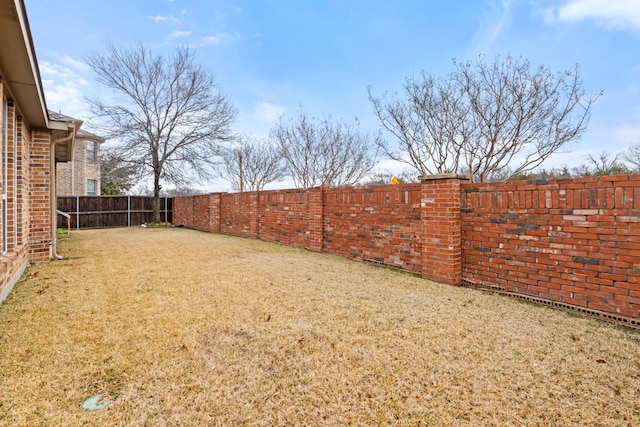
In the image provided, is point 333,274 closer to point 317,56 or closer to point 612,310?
point 612,310

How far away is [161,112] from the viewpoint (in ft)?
57.8

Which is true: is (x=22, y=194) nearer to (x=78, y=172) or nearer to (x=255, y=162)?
(x=78, y=172)

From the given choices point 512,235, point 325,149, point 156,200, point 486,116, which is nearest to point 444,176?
point 512,235

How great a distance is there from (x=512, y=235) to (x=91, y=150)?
2613cm

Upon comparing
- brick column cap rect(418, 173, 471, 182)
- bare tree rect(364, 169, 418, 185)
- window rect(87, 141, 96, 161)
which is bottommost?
brick column cap rect(418, 173, 471, 182)

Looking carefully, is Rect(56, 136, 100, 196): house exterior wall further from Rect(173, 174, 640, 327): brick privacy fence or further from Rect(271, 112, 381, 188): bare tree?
Answer: Rect(173, 174, 640, 327): brick privacy fence

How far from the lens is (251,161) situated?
87.2 feet

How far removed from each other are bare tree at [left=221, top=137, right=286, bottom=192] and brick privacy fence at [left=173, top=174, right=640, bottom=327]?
18751mm

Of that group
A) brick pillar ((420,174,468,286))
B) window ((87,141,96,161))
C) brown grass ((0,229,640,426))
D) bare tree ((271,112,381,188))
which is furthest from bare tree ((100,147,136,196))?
brick pillar ((420,174,468,286))

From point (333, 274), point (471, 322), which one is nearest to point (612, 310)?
point (471, 322)

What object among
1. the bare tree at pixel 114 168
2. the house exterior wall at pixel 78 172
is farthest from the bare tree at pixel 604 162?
the house exterior wall at pixel 78 172

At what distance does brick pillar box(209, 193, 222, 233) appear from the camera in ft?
43.0

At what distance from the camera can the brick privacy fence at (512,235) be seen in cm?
329

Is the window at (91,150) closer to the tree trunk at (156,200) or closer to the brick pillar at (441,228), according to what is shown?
the tree trunk at (156,200)
